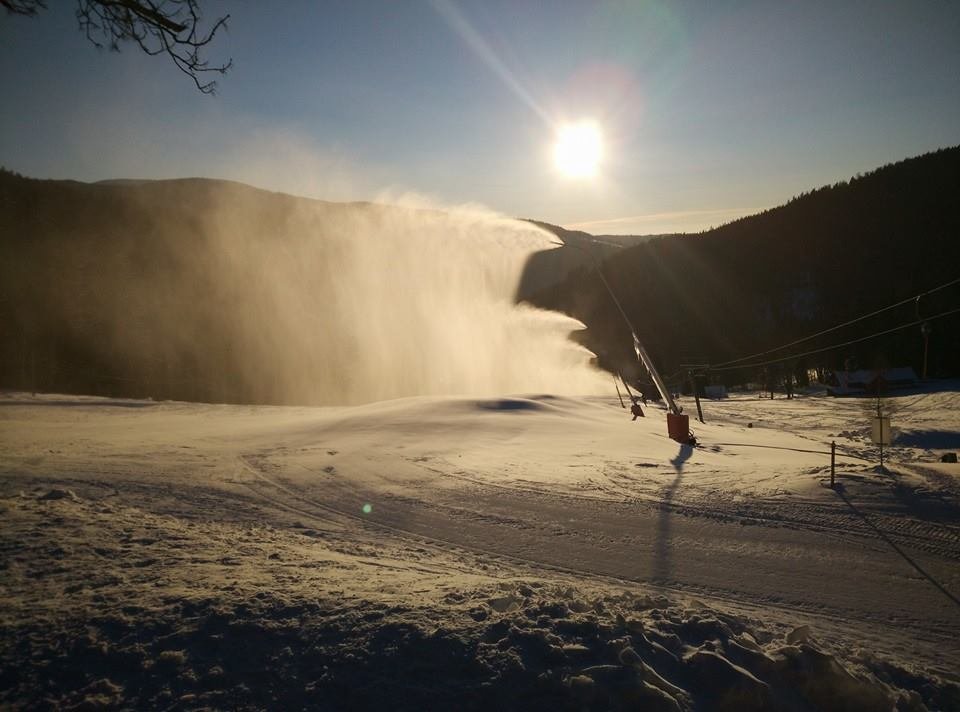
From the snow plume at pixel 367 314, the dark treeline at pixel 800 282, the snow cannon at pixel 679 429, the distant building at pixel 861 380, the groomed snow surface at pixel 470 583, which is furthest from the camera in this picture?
the dark treeline at pixel 800 282

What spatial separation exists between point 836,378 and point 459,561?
70.7 m

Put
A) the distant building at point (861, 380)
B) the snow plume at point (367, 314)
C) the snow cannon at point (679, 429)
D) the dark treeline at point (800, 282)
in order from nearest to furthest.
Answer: the snow cannon at point (679, 429) → the snow plume at point (367, 314) → the distant building at point (861, 380) → the dark treeline at point (800, 282)

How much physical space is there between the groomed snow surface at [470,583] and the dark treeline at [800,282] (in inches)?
2653

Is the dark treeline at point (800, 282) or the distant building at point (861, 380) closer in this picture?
the distant building at point (861, 380)

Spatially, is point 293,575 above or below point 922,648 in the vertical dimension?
above

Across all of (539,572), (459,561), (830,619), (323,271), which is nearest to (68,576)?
(459,561)

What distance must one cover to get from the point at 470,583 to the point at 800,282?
13263cm

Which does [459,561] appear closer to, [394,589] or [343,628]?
[394,589]

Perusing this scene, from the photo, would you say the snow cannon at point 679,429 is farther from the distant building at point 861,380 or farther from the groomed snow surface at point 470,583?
the distant building at point 861,380

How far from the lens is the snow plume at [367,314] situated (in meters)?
46.3

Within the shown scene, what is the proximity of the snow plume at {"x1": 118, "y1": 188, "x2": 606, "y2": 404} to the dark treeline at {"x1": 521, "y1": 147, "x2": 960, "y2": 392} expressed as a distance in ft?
108

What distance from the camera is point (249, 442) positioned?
15195 mm

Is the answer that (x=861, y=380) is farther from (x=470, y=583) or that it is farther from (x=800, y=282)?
A: (x=470, y=583)

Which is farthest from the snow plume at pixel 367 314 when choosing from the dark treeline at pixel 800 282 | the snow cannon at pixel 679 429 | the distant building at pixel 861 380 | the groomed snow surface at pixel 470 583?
the dark treeline at pixel 800 282
